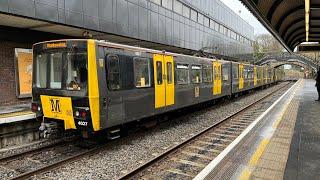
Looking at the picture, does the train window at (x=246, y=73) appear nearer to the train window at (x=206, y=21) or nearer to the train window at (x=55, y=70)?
the train window at (x=206, y=21)

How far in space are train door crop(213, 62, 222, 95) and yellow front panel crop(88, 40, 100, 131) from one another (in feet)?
32.5

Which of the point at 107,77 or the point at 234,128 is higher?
the point at 107,77

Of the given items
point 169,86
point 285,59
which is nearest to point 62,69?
point 169,86

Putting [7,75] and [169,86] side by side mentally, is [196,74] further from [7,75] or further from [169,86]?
[7,75]

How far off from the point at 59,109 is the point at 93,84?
1.30 m

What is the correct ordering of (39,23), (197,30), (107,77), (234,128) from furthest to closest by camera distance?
(197,30) → (39,23) → (234,128) → (107,77)

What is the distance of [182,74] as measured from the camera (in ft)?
40.5

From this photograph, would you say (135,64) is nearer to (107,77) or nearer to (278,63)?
(107,77)

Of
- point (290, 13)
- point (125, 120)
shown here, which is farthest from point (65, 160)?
point (290, 13)

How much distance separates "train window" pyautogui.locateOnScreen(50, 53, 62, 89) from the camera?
26.4 ft

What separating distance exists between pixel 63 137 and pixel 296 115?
29.2 ft

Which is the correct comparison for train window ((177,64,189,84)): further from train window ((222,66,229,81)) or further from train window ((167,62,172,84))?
train window ((222,66,229,81))

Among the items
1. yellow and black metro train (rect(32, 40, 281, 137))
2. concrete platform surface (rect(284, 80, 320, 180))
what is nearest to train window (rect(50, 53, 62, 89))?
yellow and black metro train (rect(32, 40, 281, 137))

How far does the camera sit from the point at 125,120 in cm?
868
